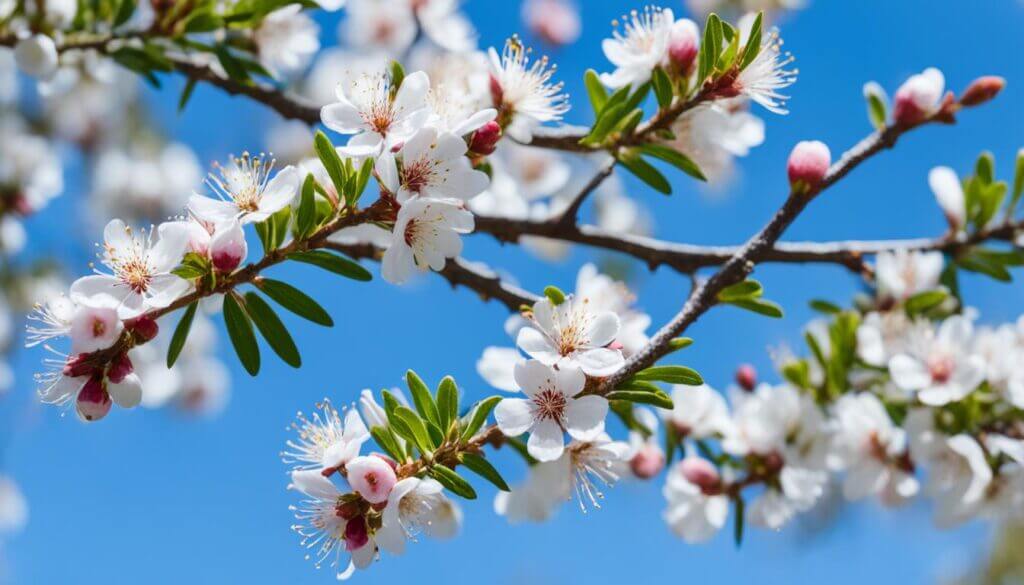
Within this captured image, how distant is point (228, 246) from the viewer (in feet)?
4.16

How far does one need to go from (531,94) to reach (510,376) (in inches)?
20.6

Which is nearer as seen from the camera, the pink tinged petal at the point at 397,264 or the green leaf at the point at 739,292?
the pink tinged petal at the point at 397,264

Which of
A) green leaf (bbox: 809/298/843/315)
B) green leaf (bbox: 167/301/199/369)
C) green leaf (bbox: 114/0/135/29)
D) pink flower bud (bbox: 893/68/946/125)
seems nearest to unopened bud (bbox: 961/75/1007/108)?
pink flower bud (bbox: 893/68/946/125)

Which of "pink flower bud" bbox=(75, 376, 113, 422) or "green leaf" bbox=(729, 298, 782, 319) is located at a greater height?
"green leaf" bbox=(729, 298, 782, 319)

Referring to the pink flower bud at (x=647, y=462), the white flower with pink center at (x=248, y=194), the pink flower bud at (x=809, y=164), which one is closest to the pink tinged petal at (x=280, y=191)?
the white flower with pink center at (x=248, y=194)

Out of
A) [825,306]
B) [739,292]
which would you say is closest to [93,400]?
[739,292]

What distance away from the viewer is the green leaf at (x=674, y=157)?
1.72 m

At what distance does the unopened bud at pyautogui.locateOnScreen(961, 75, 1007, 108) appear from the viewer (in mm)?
1848

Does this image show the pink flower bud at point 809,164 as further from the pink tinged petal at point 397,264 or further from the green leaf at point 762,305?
the pink tinged petal at point 397,264

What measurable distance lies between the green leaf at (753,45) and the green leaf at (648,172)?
24cm

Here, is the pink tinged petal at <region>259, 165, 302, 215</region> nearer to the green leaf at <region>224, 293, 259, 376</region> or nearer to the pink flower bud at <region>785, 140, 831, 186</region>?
the green leaf at <region>224, 293, 259, 376</region>

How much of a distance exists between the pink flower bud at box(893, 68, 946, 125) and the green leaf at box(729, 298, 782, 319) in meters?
0.49

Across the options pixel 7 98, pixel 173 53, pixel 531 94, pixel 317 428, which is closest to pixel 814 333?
pixel 531 94

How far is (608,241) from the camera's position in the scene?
1.93 metres
